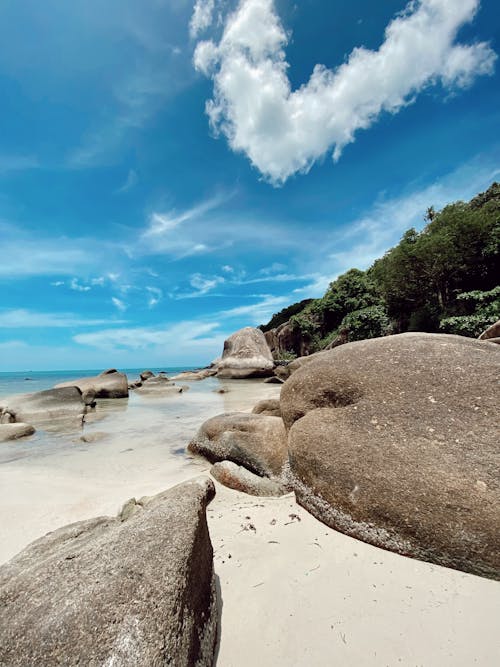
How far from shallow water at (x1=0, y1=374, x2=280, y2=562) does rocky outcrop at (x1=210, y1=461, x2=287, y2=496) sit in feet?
2.73

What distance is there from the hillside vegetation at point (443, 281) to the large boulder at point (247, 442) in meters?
15.7

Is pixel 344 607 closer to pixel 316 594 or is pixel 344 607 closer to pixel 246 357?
pixel 316 594

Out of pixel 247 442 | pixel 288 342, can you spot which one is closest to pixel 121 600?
pixel 247 442

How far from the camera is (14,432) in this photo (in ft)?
23.2

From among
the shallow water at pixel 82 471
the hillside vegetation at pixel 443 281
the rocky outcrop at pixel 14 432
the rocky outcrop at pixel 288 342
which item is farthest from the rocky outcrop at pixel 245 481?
the rocky outcrop at pixel 288 342

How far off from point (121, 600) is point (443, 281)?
23.3 meters

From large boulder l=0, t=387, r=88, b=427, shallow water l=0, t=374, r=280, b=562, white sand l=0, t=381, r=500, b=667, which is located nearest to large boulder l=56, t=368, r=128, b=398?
large boulder l=0, t=387, r=88, b=427

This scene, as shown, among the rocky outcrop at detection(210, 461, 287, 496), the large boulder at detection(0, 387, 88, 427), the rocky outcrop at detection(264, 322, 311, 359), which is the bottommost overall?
the rocky outcrop at detection(210, 461, 287, 496)

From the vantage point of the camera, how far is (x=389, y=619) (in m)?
1.69

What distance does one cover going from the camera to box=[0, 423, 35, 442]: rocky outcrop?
274 inches

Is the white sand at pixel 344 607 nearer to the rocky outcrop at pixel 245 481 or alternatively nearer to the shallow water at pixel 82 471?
the rocky outcrop at pixel 245 481

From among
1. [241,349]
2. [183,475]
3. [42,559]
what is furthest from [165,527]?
[241,349]

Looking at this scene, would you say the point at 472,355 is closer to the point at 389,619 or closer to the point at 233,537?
the point at 389,619

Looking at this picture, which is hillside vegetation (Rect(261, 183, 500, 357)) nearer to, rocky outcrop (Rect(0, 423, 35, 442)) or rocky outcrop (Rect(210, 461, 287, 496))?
rocky outcrop (Rect(210, 461, 287, 496))
